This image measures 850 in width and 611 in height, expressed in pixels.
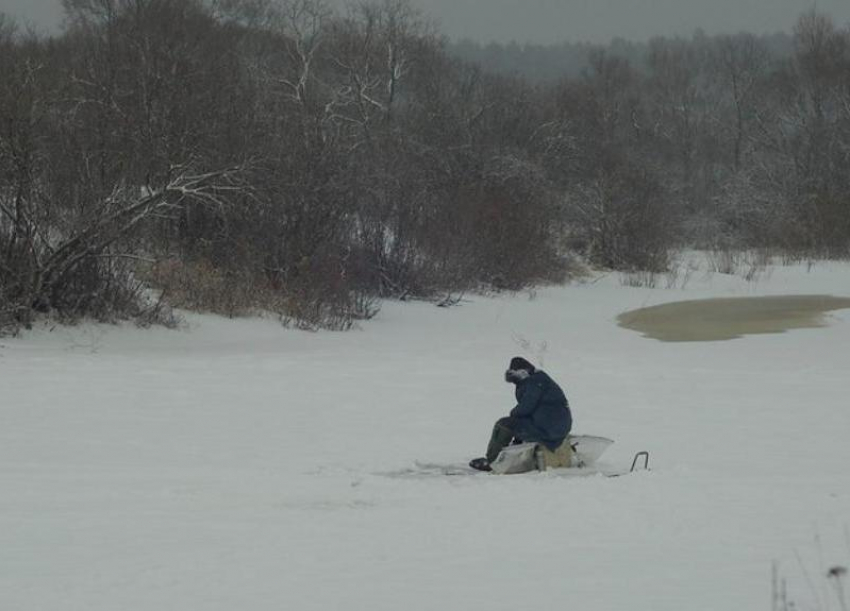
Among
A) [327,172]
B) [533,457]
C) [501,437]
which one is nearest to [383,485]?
[501,437]

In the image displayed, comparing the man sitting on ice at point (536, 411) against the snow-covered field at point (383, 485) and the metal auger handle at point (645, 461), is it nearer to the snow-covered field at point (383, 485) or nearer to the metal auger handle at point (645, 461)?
the snow-covered field at point (383, 485)

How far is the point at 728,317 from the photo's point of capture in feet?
103

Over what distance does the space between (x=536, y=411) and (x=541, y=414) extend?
5 centimetres

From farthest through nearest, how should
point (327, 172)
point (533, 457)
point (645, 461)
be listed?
point (327, 172), point (645, 461), point (533, 457)

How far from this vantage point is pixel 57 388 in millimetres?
14758

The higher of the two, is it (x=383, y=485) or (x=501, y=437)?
(x=501, y=437)

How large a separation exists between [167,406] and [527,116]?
4079 cm

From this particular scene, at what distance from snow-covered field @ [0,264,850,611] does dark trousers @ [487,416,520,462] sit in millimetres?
578

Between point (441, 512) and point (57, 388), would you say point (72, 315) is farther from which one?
point (441, 512)

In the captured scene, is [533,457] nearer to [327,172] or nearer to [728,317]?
[327,172]

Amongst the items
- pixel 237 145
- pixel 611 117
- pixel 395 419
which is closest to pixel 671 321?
pixel 237 145

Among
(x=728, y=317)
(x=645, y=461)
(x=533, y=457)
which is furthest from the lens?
(x=728, y=317)

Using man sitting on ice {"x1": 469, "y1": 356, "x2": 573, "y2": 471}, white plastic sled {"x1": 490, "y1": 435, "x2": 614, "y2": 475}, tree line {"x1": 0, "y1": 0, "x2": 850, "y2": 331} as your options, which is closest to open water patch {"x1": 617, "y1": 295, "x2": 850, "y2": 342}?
tree line {"x1": 0, "y1": 0, "x2": 850, "y2": 331}

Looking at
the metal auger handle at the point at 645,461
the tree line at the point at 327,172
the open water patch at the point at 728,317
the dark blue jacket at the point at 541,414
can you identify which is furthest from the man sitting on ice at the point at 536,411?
the open water patch at the point at 728,317
